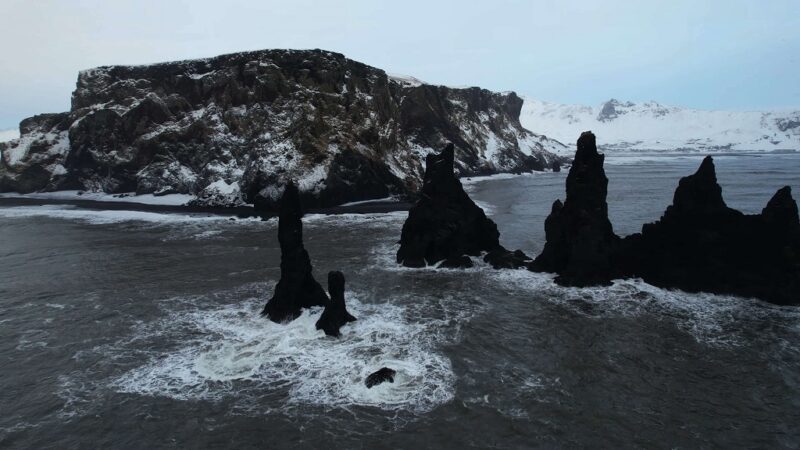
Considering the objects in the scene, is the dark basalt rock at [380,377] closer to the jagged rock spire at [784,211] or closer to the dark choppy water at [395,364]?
the dark choppy water at [395,364]

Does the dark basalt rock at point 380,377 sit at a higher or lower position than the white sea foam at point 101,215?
lower

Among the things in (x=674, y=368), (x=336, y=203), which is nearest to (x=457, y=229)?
(x=674, y=368)

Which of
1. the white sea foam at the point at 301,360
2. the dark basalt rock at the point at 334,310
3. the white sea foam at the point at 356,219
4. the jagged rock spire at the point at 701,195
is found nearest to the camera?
the white sea foam at the point at 301,360

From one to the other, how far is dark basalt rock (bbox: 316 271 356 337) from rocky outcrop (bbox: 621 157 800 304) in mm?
20875

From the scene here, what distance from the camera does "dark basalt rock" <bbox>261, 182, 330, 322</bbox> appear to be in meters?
26.7

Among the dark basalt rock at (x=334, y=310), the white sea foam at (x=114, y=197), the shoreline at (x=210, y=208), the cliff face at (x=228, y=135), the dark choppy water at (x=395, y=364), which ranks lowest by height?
the dark choppy water at (x=395, y=364)

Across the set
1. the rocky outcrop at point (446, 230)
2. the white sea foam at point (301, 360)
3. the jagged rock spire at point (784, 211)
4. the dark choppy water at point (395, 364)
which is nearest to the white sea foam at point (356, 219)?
the rocky outcrop at point (446, 230)

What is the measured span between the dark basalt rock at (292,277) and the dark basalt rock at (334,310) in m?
1.99

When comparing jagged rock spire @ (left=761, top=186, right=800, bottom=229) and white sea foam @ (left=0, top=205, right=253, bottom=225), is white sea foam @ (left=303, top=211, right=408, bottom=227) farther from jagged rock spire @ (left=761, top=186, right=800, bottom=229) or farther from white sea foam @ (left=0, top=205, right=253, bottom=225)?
jagged rock spire @ (left=761, top=186, right=800, bottom=229)

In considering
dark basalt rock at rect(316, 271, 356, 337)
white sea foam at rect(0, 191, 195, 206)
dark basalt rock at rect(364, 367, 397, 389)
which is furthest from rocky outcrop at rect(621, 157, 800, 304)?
white sea foam at rect(0, 191, 195, 206)

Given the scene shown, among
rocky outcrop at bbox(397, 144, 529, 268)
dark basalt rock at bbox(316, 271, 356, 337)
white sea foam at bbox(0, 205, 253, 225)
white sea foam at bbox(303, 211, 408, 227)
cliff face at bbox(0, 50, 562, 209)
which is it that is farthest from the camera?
cliff face at bbox(0, 50, 562, 209)

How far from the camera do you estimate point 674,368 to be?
67.3 feet

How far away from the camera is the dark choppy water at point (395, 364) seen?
16.5 meters

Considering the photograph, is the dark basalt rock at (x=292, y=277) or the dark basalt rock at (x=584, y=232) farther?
the dark basalt rock at (x=584, y=232)
